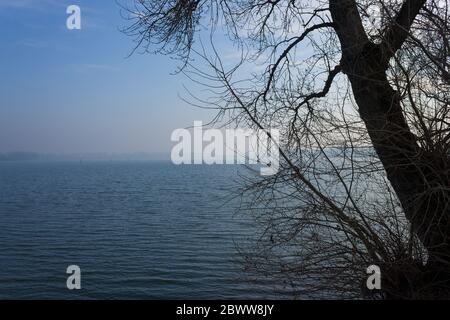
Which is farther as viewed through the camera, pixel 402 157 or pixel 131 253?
pixel 131 253

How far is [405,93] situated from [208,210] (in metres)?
27.1

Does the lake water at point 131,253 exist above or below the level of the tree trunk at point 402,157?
below

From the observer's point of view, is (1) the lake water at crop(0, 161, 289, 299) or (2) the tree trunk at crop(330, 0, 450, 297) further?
(1) the lake water at crop(0, 161, 289, 299)

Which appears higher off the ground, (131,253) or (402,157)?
(402,157)

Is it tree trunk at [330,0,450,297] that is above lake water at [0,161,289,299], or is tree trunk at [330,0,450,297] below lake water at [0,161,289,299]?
above

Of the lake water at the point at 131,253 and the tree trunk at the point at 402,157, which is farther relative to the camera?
the lake water at the point at 131,253
